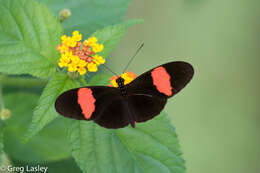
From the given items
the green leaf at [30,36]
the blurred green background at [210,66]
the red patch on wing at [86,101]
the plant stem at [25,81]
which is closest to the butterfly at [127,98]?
the red patch on wing at [86,101]

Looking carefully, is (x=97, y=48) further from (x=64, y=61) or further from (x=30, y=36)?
(x=30, y=36)

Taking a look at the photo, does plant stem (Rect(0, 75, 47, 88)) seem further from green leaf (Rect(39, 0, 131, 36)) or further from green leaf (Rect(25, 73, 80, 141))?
green leaf (Rect(25, 73, 80, 141))

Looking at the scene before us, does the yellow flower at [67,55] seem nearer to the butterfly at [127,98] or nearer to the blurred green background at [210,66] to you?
the butterfly at [127,98]

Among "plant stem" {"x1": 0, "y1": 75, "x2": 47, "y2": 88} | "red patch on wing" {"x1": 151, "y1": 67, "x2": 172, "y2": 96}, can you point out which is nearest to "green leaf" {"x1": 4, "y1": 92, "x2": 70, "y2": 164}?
"plant stem" {"x1": 0, "y1": 75, "x2": 47, "y2": 88}

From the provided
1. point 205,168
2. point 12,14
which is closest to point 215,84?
point 205,168

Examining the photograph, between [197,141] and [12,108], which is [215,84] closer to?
[197,141]

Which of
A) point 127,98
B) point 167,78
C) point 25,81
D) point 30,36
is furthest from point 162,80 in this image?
point 25,81
